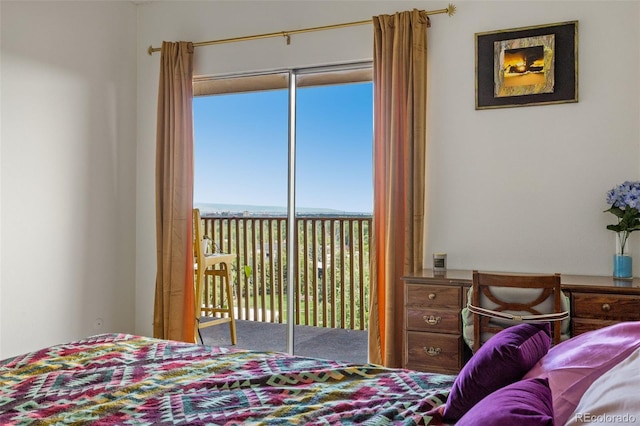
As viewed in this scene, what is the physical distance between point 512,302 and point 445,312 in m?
0.49

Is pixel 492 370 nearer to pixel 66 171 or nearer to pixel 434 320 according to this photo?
pixel 434 320

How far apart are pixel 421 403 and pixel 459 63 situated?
2.66 metres

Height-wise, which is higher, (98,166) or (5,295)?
(98,166)

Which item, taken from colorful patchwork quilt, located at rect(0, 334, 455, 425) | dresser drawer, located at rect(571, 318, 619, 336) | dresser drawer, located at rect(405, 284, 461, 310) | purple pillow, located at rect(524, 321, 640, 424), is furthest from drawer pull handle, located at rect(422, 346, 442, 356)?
purple pillow, located at rect(524, 321, 640, 424)

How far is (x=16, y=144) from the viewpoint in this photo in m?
3.64

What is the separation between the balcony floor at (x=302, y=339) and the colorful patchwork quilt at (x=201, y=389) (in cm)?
196

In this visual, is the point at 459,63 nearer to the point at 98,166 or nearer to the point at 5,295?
the point at 98,166

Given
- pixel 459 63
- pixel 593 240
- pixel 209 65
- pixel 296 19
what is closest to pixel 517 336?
pixel 593 240

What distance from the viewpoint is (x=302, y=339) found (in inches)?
170

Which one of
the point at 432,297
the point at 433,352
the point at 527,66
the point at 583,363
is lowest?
the point at 433,352

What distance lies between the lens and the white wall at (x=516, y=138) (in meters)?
3.35

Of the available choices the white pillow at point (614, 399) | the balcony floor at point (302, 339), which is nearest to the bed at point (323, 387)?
the white pillow at point (614, 399)

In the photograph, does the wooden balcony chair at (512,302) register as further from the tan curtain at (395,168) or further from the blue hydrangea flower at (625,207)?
the tan curtain at (395,168)

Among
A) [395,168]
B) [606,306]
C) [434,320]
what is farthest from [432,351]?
[395,168]
